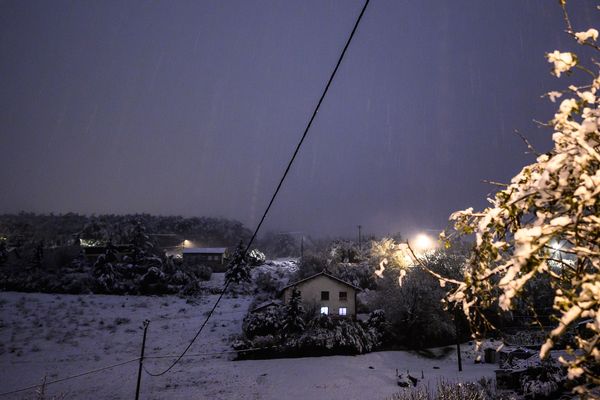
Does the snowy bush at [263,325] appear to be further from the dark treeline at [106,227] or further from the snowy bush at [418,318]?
the dark treeline at [106,227]

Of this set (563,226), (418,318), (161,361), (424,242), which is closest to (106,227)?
(161,361)

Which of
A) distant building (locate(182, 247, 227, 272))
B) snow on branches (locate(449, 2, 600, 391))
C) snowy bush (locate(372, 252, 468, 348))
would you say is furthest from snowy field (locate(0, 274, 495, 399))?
distant building (locate(182, 247, 227, 272))

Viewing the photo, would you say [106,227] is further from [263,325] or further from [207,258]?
[263,325]

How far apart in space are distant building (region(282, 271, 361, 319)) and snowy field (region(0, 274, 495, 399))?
7.47 m

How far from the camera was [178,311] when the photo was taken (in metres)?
35.3

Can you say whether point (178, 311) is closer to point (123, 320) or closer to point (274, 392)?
point (123, 320)

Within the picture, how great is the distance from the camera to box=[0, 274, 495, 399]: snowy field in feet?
61.4

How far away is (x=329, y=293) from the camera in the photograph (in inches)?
1305

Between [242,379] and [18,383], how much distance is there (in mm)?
14044

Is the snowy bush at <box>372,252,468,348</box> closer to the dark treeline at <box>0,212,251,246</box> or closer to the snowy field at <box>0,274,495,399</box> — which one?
the snowy field at <box>0,274,495,399</box>

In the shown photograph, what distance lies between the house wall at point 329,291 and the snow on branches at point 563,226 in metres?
30.9

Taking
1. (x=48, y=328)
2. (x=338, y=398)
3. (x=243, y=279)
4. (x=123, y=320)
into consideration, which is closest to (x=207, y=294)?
(x=243, y=279)

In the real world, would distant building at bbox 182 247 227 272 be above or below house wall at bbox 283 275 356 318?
above

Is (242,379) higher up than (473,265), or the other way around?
(473,265)
